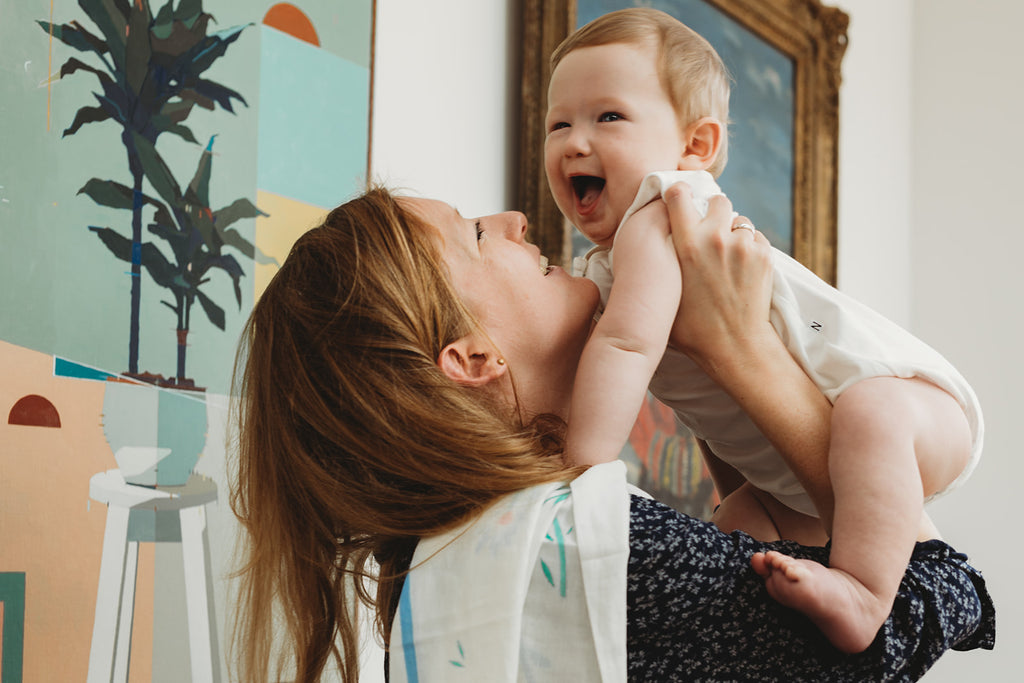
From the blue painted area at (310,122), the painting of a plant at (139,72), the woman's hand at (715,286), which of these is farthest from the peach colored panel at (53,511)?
the woman's hand at (715,286)

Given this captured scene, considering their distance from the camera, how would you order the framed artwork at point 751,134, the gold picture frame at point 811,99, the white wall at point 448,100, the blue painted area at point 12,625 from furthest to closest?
the gold picture frame at point 811,99 → the framed artwork at point 751,134 → the white wall at point 448,100 → the blue painted area at point 12,625

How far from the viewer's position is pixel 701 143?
4.05 ft

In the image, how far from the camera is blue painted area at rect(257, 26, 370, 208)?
1.49 m

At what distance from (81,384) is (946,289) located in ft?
10.6

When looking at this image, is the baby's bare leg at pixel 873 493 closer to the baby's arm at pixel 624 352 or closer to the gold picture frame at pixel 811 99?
the baby's arm at pixel 624 352

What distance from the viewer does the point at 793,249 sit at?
9.26 feet

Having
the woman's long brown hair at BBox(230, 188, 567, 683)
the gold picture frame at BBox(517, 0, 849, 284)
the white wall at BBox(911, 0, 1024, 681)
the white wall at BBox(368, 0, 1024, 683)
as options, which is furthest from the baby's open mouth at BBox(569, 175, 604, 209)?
the white wall at BBox(911, 0, 1024, 681)

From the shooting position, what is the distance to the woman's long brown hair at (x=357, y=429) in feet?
2.96

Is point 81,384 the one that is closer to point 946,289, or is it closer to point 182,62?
point 182,62

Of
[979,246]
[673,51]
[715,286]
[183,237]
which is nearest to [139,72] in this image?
[183,237]

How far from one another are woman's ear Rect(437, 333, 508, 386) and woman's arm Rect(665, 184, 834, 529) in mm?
220

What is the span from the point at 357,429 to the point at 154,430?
531 millimetres

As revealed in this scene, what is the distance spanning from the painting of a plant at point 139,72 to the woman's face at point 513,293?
18.9 inches

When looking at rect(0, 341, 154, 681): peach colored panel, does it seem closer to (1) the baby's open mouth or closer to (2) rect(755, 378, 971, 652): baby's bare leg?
(1) the baby's open mouth
